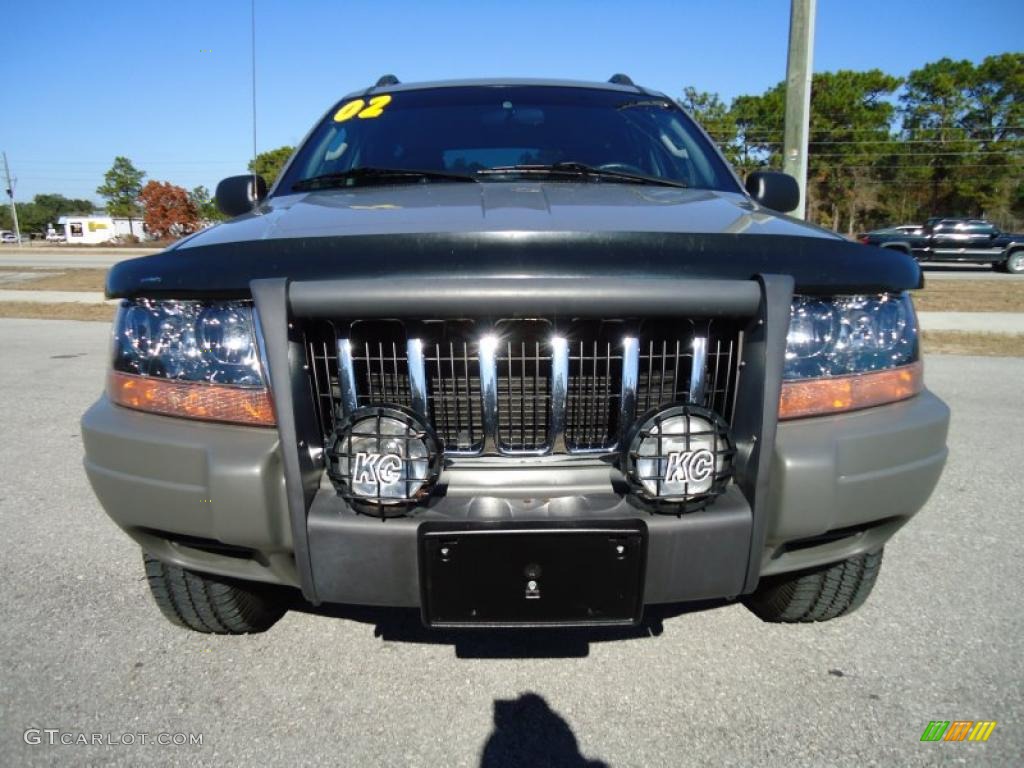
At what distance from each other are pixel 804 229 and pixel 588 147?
113 centimetres

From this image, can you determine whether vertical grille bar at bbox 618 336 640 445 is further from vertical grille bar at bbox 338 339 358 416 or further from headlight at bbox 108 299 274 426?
headlight at bbox 108 299 274 426

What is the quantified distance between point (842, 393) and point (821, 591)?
77cm

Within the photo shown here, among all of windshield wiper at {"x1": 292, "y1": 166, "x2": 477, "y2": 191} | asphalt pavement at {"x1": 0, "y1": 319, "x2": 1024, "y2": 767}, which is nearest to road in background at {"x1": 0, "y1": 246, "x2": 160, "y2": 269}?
windshield wiper at {"x1": 292, "y1": 166, "x2": 477, "y2": 191}

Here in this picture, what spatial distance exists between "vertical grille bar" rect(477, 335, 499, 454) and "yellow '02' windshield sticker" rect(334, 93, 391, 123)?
72.0 inches

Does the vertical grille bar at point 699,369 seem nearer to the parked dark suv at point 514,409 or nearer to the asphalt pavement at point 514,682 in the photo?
the parked dark suv at point 514,409

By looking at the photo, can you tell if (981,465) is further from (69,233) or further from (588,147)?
(69,233)

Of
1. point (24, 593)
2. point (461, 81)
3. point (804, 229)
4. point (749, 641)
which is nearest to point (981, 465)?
point (749, 641)

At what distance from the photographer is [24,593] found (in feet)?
8.27

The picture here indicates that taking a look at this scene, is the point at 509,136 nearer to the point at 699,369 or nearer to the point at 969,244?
the point at 699,369

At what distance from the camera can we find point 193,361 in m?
1.69

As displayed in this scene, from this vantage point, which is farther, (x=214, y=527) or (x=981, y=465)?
→ (x=981, y=465)

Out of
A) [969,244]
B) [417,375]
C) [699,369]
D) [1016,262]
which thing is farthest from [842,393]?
[1016,262]

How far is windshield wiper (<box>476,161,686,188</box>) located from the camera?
7.92ft

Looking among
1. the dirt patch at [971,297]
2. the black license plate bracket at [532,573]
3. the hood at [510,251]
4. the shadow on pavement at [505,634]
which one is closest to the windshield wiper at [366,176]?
the hood at [510,251]
